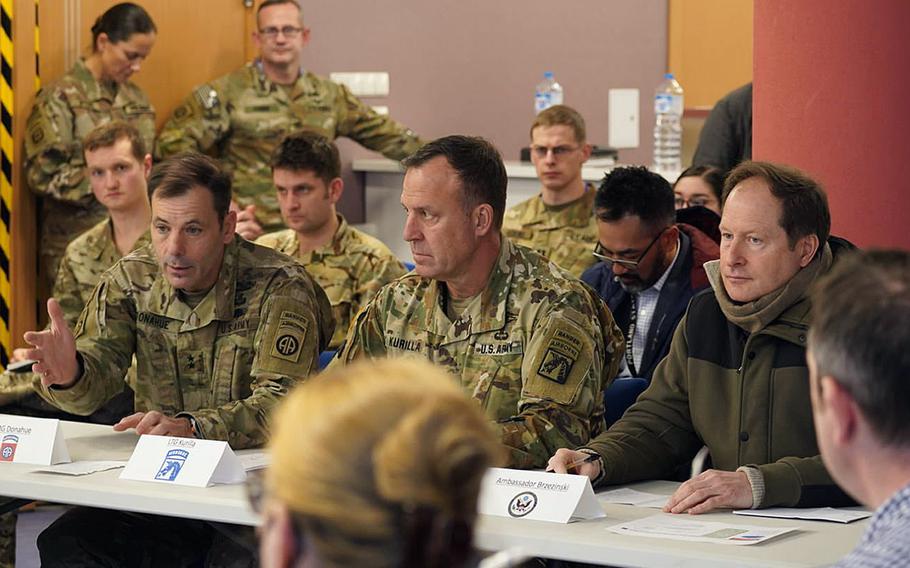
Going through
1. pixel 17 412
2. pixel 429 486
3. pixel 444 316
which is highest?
pixel 429 486

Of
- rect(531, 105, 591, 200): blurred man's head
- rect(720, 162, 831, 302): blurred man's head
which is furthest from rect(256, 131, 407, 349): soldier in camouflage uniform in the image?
rect(720, 162, 831, 302): blurred man's head

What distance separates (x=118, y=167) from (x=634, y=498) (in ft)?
9.98

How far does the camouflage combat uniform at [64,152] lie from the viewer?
611cm

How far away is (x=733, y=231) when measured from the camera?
297 centimetres

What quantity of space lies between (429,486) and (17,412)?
2.97m

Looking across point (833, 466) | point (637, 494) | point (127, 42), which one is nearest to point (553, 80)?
point (127, 42)

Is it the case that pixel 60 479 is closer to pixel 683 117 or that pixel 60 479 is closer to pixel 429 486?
pixel 429 486

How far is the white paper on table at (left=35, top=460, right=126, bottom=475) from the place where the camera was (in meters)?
2.92

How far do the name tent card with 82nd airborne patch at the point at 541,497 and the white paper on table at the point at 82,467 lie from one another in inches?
34.8

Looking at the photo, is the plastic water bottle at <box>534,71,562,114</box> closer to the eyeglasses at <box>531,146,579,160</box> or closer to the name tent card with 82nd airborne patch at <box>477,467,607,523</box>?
the eyeglasses at <box>531,146,579,160</box>

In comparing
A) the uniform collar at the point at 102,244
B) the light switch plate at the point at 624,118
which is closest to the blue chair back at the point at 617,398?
the uniform collar at the point at 102,244

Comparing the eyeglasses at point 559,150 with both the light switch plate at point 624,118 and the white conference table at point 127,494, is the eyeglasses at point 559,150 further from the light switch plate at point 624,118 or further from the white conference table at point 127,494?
the white conference table at point 127,494

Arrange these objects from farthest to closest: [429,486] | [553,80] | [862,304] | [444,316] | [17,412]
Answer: [553,80]
[17,412]
[444,316]
[862,304]
[429,486]

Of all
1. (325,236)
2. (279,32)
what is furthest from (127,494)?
(279,32)
